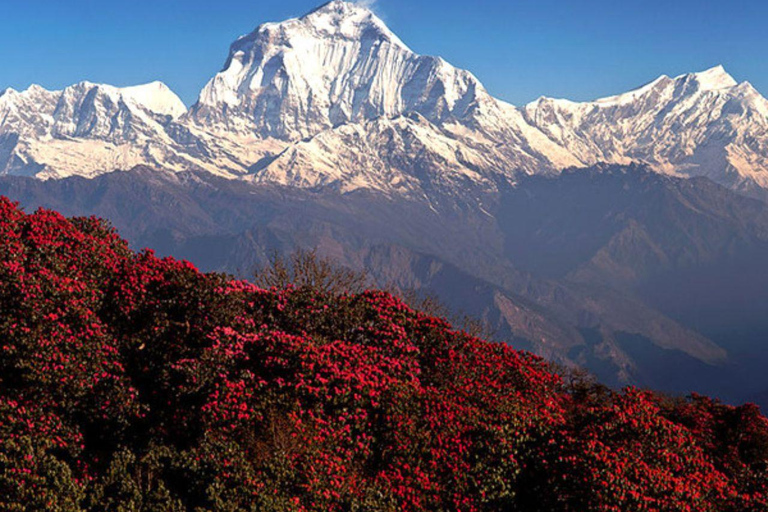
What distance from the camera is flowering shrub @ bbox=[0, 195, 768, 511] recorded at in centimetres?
3400

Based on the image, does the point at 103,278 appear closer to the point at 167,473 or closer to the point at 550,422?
the point at 167,473

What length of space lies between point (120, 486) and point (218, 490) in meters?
4.35

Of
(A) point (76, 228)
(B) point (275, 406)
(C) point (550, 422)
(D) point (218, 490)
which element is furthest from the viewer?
(A) point (76, 228)

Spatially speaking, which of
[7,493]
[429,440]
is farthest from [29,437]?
[429,440]

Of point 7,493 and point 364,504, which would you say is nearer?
point 7,493

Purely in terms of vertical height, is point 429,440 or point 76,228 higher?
point 76,228

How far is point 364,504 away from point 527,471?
33.8ft

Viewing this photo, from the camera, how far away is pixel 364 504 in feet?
112

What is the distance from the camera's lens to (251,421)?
36.5 meters

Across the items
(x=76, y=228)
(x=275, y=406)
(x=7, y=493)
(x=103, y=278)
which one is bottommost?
(x=7, y=493)

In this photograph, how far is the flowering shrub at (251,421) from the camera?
34000 millimetres

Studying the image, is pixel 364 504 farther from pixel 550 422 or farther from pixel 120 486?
pixel 550 422

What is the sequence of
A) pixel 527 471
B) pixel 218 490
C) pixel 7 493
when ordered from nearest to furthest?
pixel 7 493
pixel 218 490
pixel 527 471

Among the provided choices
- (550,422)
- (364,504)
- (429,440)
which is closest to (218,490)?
(364,504)
